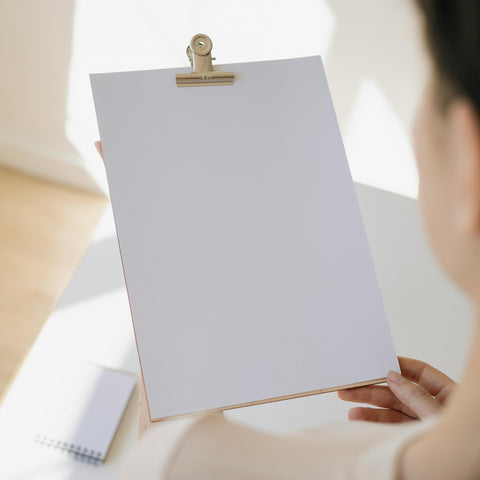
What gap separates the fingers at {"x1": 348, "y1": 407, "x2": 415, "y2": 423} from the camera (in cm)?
92

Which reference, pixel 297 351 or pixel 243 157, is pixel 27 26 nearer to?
pixel 243 157

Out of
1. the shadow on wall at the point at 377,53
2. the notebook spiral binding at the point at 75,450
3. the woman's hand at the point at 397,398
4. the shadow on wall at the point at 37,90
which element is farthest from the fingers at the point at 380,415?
the shadow on wall at the point at 37,90

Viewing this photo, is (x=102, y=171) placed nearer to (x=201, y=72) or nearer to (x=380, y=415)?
(x=201, y=72)

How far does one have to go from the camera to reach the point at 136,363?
1181mm

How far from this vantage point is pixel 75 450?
103cm

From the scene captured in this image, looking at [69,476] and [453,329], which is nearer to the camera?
[69,476]

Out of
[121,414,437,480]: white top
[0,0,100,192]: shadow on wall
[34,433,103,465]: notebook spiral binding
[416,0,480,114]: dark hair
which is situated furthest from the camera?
[0,0,100,192]: shadow on wall

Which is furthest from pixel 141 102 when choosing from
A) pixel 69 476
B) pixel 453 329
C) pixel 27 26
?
pixel 27 26

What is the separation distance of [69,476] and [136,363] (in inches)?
10.5

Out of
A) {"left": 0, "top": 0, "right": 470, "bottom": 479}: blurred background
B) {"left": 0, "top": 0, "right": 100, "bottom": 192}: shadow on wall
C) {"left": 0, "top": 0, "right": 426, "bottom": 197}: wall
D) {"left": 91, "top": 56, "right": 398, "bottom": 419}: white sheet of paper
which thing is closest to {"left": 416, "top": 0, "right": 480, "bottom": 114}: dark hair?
{"left": 91, "top": 56, "right": 398, "bottom": 419}: white sheet of paper

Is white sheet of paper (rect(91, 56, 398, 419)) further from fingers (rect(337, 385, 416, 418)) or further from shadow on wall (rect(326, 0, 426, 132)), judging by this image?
shadow on wall (rect(326, 0, 426, 132))

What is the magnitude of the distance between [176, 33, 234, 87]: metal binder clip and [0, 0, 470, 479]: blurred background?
0.48 meters

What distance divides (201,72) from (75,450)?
774 mm

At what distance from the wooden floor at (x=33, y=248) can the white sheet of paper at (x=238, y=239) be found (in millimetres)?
1153
